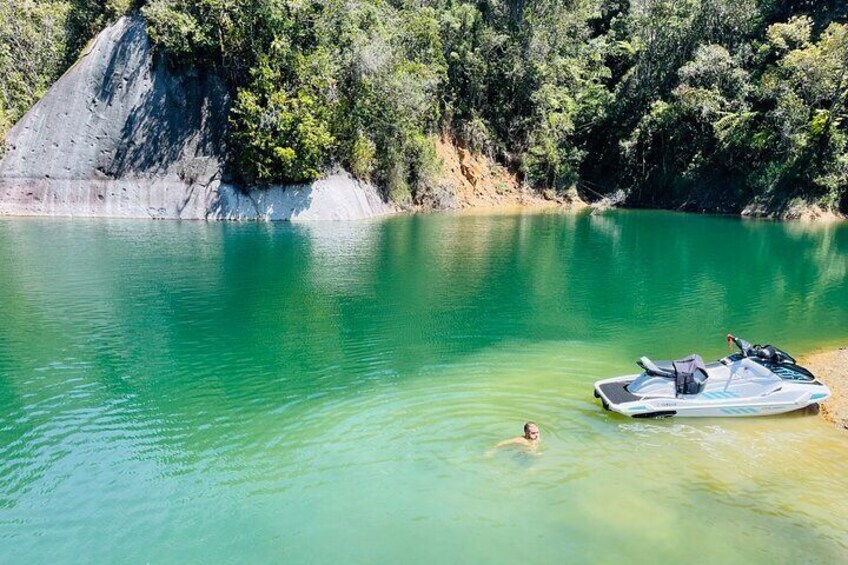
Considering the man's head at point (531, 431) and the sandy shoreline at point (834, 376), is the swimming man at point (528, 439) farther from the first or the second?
the sandy shoreline at point (834, 376)

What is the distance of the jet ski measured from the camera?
13117mm

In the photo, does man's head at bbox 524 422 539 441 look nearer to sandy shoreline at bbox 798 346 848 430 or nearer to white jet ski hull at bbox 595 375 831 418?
white jet ski hull at bbox 595 375 831 418

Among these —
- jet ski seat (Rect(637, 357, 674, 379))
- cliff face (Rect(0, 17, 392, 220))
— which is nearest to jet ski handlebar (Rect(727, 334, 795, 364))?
jet ski seat (Rect(637, 357, 674, 379))

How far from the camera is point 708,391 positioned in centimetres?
1356

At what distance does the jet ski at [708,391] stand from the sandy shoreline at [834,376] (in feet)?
2.15

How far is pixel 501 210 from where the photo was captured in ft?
191

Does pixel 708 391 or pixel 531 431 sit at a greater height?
pixel 708 391

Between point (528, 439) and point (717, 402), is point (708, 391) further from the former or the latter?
point (528, 439)

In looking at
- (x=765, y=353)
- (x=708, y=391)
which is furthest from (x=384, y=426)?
(x=765, y=353)

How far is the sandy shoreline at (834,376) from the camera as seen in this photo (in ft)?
45.6

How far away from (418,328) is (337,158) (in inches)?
1188

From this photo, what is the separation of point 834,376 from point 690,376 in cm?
553

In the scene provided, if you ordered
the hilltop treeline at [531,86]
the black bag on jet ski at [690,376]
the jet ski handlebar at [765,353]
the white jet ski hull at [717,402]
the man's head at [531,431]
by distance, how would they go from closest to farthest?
the man's head at [531,431] < the white jet ski hull at [717,402] < the black bag on jet ski at [690,376] < the jet ski handlebar at [765,353] < the hilltop treeline at [531,86]

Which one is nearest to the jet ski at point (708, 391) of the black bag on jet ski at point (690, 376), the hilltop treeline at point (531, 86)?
the black bag on jet ski at point (690, 376)
